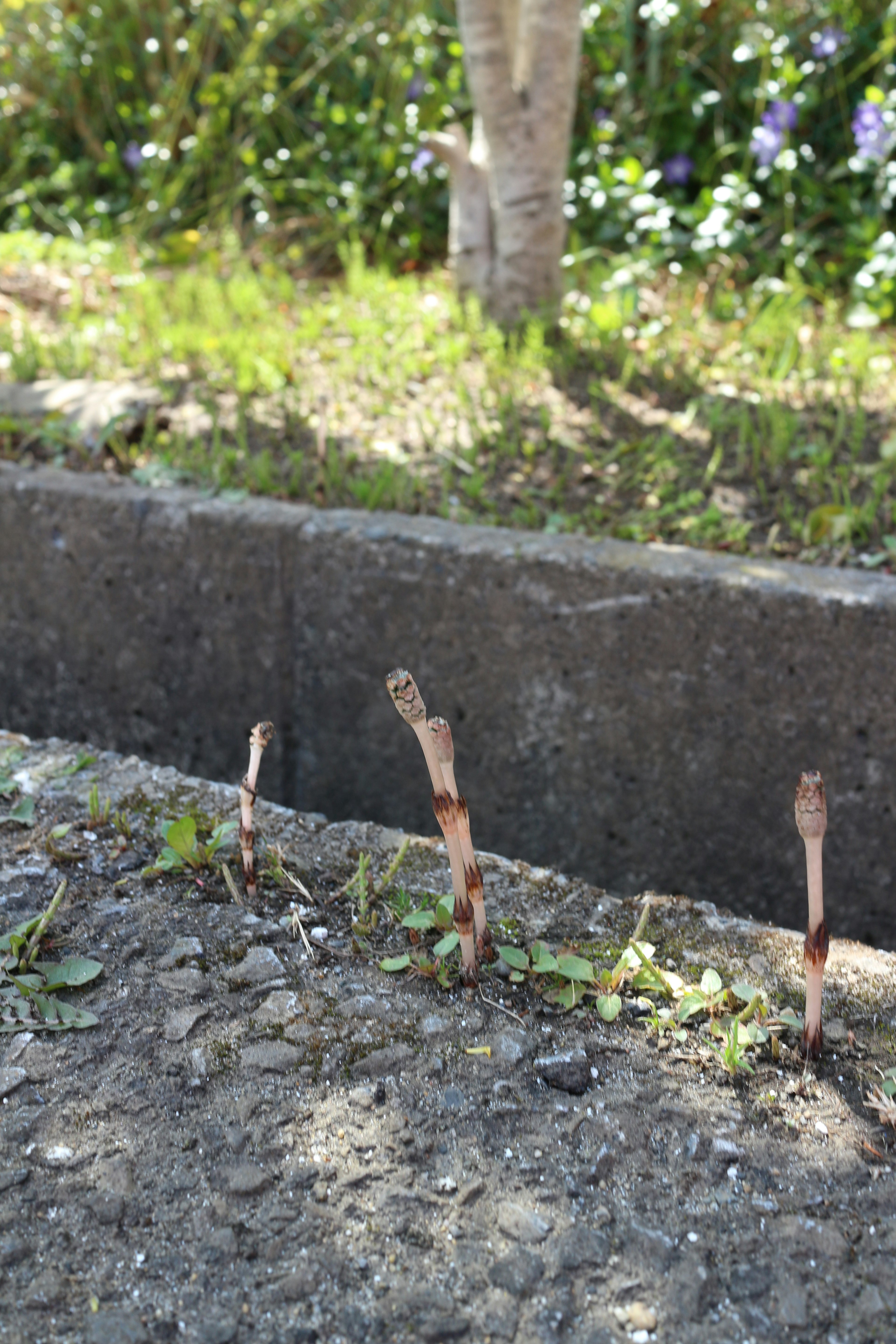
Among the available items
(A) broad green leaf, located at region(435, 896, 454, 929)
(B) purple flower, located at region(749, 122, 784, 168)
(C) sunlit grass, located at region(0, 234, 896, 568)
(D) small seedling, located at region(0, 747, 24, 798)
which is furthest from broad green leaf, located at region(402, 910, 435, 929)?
(B) purple flower, located at region(749, 122, 784, 168)

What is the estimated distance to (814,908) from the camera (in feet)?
4.16

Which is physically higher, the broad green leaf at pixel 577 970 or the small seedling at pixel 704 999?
the broad green leaf at pixel 577 970

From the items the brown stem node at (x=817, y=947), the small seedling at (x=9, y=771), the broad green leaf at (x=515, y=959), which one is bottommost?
the broad green leaf at (x=515, y=959)

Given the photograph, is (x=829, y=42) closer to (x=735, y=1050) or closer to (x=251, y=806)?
(x=251, y=806)

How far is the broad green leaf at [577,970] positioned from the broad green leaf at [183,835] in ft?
2.01

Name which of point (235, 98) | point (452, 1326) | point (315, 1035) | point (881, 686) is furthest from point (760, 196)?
point (452, 1326)

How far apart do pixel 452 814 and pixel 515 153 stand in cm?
267

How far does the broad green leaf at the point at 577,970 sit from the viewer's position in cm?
145

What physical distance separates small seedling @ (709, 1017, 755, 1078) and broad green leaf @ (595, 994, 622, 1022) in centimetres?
13

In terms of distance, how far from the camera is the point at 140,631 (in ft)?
8.77

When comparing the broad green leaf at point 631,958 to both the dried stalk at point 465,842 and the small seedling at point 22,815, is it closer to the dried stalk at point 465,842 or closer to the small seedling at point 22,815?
the dried stalk at point 465,842

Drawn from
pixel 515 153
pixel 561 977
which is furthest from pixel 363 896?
pixel 515 153

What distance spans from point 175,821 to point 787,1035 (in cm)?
102

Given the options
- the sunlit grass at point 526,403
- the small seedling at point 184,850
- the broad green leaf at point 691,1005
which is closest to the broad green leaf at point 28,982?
the small seedling at point 184,850
